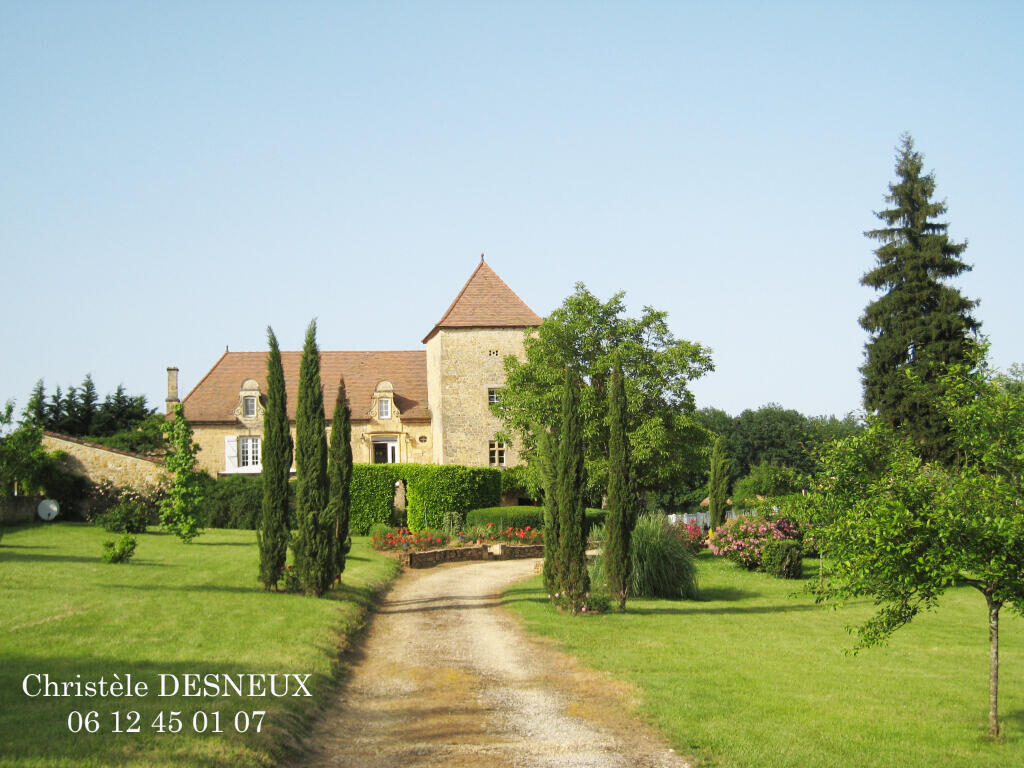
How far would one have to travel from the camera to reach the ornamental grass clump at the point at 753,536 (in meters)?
26.7

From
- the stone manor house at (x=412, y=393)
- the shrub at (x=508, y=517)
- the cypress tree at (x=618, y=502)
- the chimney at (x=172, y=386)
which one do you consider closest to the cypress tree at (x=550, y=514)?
the cypress tree at (x=618, y=502)

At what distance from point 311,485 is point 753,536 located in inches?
585

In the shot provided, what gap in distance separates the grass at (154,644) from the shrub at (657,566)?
20.1 feet

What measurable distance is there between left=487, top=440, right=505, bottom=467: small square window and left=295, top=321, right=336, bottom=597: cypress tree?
75.4ft

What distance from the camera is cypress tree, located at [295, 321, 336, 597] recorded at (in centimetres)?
1748

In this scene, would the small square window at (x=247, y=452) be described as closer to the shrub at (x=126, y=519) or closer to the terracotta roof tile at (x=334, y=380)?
the terracotta roof tile at (x=334, y=380)

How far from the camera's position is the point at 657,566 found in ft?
67.7

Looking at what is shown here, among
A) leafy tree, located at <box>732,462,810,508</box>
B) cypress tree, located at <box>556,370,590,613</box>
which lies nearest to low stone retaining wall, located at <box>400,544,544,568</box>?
cypress tree, located at <box>556,370,590,613</box>

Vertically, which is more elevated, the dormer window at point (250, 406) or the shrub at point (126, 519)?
the dormer window at point (250, 406)

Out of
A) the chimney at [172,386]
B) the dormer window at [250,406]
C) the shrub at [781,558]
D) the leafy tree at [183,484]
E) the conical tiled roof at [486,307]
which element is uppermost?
the conical tiled roof at [486,307]

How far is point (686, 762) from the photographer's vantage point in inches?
319

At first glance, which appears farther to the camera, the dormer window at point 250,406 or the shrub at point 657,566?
the dormer window at point 250,406

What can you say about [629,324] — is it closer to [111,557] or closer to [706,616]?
[706,616]

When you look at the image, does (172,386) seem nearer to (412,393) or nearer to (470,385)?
(412,393)
